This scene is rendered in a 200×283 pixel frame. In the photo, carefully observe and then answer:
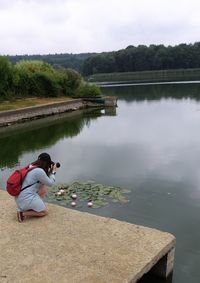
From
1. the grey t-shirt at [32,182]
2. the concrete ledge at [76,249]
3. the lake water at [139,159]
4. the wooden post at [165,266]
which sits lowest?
the lake water at [139,159]

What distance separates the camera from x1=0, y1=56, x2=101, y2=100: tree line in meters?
31.8

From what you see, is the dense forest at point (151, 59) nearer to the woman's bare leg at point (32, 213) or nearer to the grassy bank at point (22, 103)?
the grassy bank at point (22, 103)

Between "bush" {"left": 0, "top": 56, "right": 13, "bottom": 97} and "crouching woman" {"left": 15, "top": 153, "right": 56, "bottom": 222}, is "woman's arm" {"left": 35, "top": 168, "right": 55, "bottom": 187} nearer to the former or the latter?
"crouching woman" {"left": 15, "top": 153, "right": 56, "bottom": 222}

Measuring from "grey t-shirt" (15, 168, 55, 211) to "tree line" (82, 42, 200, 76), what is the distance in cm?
9346

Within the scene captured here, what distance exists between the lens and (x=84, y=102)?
34.8 metres

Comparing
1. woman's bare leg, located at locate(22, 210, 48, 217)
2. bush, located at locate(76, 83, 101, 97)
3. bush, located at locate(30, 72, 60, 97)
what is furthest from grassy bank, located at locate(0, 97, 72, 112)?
woman's bare leg, located at locate(22, 210, 48, 217)

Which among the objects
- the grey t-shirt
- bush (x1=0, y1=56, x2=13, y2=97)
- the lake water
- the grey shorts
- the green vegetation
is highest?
bush (x1=0, y1=56, x2=13, y2=97)

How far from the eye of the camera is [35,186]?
710 centimetres

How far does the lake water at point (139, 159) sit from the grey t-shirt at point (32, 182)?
243 centimetres

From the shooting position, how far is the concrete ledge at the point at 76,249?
5379mm

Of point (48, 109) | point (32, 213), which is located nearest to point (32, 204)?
point (32, 213)

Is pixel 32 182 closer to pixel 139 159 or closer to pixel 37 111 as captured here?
pixel 139 159

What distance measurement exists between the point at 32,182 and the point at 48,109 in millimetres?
23341

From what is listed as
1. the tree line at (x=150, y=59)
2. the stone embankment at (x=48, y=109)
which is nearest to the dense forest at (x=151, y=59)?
the tree line at (x=150, y=59)
